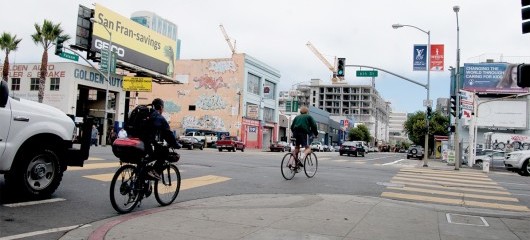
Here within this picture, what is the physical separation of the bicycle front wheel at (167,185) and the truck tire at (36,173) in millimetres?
1679

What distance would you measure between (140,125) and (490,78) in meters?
58.2

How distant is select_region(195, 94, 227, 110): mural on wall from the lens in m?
56.8

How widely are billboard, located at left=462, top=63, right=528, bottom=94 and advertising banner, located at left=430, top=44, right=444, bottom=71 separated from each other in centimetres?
3219

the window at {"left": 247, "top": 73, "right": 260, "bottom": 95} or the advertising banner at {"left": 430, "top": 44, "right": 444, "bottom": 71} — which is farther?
the window at {"left": 247, "top": 73, "right": 260, "bottom": 95}

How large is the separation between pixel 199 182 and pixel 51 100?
1181 inches

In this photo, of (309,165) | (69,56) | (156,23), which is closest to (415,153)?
(69,56)

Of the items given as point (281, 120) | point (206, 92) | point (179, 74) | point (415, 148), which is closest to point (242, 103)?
point (206, 92)

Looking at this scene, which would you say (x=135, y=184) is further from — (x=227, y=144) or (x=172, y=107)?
(x=172, y=107)

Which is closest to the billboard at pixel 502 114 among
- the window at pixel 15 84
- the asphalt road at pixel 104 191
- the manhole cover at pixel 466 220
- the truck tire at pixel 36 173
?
the asphalt road at pixel 104 191

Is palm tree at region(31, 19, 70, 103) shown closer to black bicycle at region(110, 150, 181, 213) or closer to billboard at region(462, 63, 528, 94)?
black bicycle at region(110, 150, 181, 213)

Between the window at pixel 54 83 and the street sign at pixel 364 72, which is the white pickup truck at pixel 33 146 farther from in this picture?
the window at pixel 54 83

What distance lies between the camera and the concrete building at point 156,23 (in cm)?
8966

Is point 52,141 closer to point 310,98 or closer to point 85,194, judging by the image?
point 85,194

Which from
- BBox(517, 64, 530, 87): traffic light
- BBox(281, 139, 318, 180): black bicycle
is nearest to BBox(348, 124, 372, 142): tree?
BBox(281, 139, 318, 180): black bicycle
